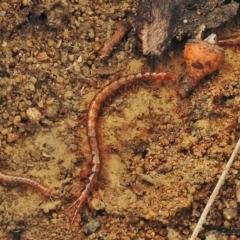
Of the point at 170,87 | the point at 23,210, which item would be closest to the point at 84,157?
the point at 23,210

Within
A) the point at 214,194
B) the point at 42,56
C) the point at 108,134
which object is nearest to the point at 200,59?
the point at 108,134

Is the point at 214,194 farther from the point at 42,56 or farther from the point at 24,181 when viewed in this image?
the point at 42,56

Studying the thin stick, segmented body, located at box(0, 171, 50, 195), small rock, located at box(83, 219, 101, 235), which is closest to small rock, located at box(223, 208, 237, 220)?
the thin stick

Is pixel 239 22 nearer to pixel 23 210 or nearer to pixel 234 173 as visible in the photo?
pixel 234 173

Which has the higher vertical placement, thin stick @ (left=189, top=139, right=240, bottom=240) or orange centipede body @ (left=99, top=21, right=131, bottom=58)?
orange centipede body @ (left=99, top=21, right=131, bottom=58)

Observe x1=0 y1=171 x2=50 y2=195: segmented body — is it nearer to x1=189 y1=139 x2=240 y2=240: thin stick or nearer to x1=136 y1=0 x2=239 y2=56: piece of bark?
x1=189 y1=139 x2=240 y2=240: thin stick

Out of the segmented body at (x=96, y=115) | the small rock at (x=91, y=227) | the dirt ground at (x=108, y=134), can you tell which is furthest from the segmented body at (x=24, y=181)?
the small rock at (x=91, y=227)
